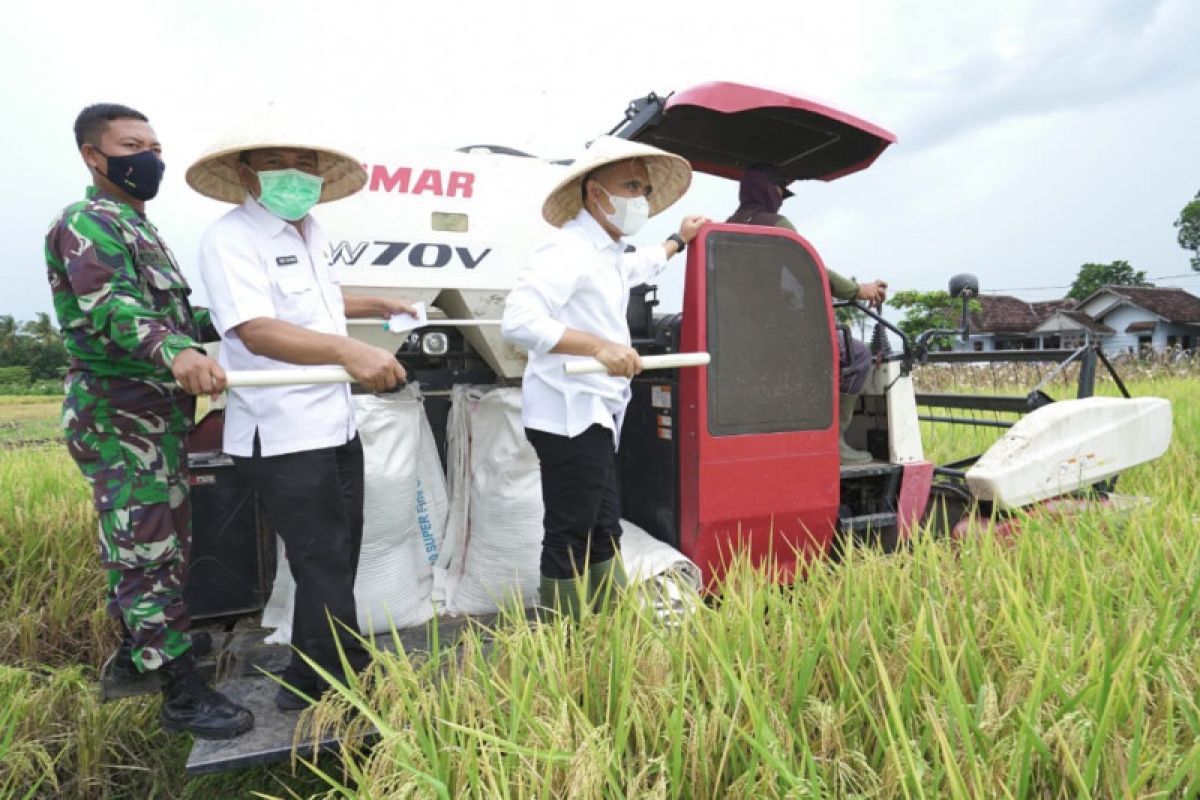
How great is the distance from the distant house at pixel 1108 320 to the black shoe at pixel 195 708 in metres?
44.3

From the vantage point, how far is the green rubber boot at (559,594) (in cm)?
240

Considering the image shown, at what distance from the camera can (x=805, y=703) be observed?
69.1 inches

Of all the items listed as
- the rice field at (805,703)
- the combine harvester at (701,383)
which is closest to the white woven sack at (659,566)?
the combine harvester at (701,383)

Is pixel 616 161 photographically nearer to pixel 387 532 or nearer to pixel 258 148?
pixel 258 148

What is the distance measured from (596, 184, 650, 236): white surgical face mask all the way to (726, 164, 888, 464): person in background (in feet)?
3.36

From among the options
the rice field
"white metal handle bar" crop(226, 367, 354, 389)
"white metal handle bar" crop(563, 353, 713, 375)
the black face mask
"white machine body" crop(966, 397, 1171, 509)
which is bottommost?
the rice field

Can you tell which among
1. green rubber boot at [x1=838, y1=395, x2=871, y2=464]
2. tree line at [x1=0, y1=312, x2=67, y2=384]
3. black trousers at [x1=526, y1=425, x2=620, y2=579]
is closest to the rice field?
black trousers at [x1=526, y1=425, x2=620, y2=579]

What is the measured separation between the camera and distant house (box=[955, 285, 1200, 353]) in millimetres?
41750

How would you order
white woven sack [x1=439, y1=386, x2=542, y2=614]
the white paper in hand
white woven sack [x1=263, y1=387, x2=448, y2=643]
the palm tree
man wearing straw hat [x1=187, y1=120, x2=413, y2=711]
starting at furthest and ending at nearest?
the palm tree → white woven sack [x1=439, y1=386, x2=542, y2=614] → white woven sack [x1=263, y1=387, x2=448, y2=643] → the white paper in hand → man wearing straw hat [x1=187, y1=120, x2=413, y2=711]

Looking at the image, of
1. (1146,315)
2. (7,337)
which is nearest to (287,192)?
(1146,315)

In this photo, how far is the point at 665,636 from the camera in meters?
1.97

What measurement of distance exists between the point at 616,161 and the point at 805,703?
176cm

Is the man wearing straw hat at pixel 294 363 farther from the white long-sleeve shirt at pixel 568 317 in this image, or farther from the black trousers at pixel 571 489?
Result: the black trousers at pixel 571 489

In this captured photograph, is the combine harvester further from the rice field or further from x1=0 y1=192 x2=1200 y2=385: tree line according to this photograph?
x1=0 y1=192 x2=1200 y2=385: tree line
